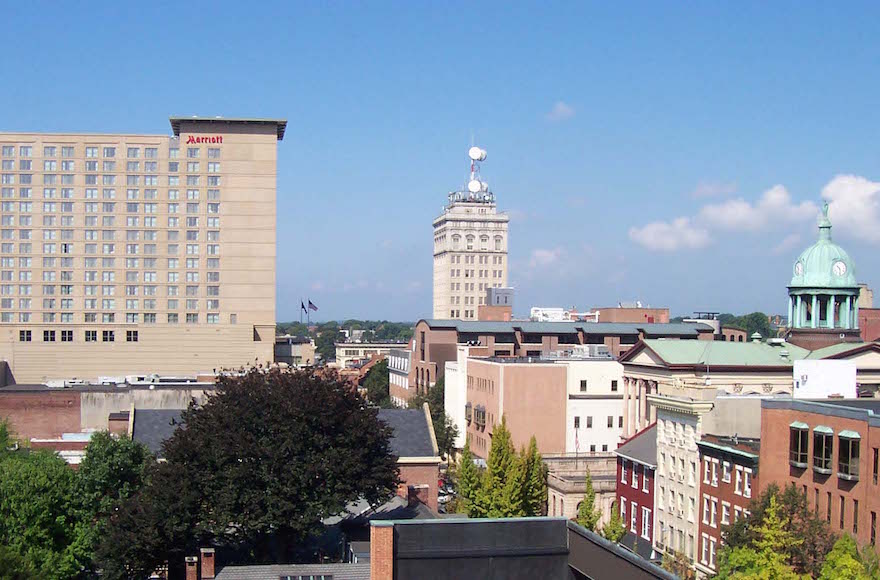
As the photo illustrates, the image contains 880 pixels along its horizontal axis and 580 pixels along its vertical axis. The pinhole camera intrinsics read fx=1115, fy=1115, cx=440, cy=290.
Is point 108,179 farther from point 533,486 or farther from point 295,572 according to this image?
point 295,572

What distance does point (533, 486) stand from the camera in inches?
3248

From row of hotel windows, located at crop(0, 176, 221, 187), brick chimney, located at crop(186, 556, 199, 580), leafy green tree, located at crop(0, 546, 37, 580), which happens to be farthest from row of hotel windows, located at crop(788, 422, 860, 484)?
row of hotel windows, located at crop(0, 176, 221, 187)

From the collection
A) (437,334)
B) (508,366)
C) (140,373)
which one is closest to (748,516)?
(508,366)

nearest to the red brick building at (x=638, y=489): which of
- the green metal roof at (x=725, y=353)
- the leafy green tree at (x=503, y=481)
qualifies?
the leafy green tree at (x=503, y=481)

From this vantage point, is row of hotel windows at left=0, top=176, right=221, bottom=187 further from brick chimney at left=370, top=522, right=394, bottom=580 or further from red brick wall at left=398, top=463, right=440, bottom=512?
brick chimney at left=370, top=522, right=394, bottom=580

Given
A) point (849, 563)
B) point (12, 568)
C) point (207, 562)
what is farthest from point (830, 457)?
point (12, 568)

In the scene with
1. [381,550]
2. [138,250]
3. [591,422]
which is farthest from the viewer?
[138,250]

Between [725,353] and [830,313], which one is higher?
[830,313]

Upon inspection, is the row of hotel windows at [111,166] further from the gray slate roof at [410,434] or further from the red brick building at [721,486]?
the red brick building at [721,486]

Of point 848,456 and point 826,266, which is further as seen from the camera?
point 826,266

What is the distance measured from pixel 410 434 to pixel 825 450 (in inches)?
1378

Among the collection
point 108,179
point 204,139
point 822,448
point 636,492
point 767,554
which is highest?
point 204,139

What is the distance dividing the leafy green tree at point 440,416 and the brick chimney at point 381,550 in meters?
78.1

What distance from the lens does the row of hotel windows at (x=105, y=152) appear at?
151000mm
